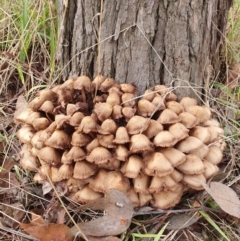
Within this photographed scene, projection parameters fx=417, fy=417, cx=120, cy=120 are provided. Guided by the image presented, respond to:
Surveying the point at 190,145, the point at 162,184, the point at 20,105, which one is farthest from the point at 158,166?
the point at 20,105

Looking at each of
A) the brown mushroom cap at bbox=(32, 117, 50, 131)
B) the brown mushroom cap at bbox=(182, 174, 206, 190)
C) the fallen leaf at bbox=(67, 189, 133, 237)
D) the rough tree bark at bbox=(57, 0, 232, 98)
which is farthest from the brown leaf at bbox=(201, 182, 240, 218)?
the brown mushroom cap at bbox=(32, 117, 50, 131)

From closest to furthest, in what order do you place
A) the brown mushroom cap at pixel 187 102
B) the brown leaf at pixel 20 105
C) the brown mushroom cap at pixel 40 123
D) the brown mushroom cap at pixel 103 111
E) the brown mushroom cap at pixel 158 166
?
the brown mushroom cap at pixel 158 166 < the brown mushroom cap at pixel 103 111 < the brown mushroom cap at pixel 40 123 < the brown mushroom cap at pixel 187 102 < the brown leaf at pixel 20 105

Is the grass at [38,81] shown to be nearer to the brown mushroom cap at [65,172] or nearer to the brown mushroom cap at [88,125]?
the brown mushroom cap at [65,172]

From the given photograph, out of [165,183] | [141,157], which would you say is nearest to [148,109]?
[141,157]

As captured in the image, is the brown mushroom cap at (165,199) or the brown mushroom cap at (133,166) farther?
the brown mushroom cap at (165,199)

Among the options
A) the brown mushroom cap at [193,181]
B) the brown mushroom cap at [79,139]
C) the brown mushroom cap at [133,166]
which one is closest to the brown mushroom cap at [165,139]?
the brown mushroom cap at [133,166]

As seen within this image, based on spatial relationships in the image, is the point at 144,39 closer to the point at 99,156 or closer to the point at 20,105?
the point at 99,156
